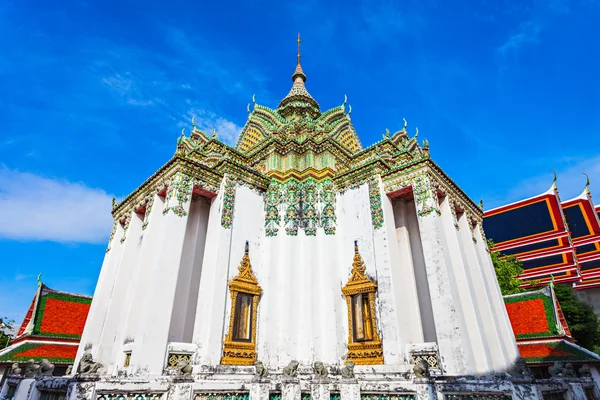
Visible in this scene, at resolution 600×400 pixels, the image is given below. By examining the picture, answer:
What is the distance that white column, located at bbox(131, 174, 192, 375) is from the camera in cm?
786

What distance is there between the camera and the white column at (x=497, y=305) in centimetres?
1038

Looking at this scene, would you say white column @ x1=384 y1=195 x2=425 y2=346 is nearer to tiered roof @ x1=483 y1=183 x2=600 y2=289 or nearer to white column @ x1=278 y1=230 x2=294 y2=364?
white column @ x1=278 y1=230 x2=294 y2=364

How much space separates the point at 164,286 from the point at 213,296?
1.25 metres

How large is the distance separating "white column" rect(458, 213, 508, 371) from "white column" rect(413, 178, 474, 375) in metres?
1.18

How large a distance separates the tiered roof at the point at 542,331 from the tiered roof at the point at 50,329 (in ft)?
53.3

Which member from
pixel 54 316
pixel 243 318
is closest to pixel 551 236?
pixel 243 318

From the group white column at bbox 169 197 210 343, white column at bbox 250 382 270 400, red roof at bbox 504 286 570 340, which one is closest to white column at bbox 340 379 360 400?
white column at bbox 250 382 270 400

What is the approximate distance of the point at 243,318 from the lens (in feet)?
32.1

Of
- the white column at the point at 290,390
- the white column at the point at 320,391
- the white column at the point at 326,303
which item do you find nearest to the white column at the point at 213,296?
the white column at the point at 326,303

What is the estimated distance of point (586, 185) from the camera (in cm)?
2597

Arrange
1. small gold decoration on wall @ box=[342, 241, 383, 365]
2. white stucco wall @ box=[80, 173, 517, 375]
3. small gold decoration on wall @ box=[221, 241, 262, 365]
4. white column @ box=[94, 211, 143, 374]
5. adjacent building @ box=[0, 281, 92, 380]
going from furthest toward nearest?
adjacent building @ box=[0, 281, 92, 380] < small gold decoration on wall @ box=[342, 241, 383, 365] < small gold decoration on wall @ box=[221, 241, 262, 365] < white column @ box=[94, 211, 143, 374] < white stucco wall @ box=[80, 173, 517, 375]

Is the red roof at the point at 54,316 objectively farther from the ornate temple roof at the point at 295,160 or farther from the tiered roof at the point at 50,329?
the ornate temple roof at the point at 295,160

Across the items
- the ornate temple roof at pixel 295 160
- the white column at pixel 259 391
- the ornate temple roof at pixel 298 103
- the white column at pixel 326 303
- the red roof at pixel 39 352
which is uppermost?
the ornate temple roof at pixel 298 103

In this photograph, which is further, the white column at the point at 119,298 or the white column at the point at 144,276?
the white column at the point at 119,298
